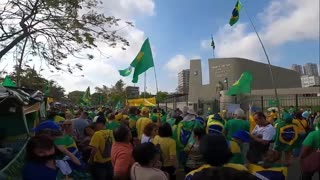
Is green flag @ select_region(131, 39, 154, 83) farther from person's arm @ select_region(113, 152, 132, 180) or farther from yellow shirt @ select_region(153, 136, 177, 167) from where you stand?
person's arm @ select_region(113, 152, 132, 180)

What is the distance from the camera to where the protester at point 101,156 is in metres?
6.92

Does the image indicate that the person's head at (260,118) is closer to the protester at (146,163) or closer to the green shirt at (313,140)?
the green shirt at (313,140)

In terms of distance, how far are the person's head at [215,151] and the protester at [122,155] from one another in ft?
5.21

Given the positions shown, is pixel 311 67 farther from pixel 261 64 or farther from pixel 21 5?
pixel 21 5

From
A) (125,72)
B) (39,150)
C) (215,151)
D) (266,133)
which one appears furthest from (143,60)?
(215,151)

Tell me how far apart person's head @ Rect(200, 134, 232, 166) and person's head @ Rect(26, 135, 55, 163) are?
6.18 ft

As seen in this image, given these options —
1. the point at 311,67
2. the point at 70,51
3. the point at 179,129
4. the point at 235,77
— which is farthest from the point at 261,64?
the point at 179,129

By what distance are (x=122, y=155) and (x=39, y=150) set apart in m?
1.05

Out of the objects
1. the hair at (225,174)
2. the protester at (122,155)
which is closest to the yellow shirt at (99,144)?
the protester at (122,155)

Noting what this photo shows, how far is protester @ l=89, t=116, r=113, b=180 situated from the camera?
692 cm

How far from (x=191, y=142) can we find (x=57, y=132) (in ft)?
8.51

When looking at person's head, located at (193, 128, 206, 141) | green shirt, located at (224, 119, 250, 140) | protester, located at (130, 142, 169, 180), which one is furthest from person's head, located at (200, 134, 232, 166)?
green shirt, located at (224, 119, 250, 140)

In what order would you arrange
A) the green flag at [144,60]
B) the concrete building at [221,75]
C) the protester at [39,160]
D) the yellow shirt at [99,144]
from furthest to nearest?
the concrete building at [221,75] → the green flag at [144,60] → the yellow shirt at [99,144] → the protester at [39,160]

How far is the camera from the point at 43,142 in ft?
13.9
